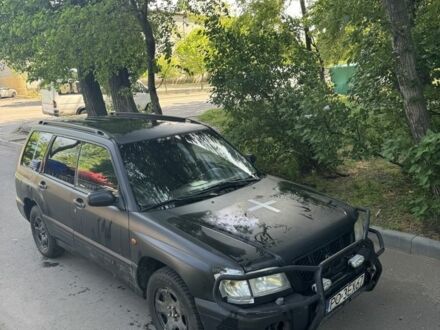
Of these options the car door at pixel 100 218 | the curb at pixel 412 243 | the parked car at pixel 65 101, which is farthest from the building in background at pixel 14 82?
the curb at pixel 412 243

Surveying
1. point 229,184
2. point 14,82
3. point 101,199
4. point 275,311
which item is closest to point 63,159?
point 101,199

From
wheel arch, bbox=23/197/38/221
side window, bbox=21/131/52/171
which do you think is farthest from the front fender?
wheel arch, bbox=23/197/38/221

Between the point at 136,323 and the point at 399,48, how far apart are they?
3.77 meters

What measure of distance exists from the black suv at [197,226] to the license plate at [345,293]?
0.01 meters

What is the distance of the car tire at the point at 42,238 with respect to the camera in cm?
529

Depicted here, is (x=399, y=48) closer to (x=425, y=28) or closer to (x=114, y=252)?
(x=425, y=28)

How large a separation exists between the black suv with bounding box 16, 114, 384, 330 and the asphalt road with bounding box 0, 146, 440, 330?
0.36 metres

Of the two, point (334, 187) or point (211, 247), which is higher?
point (211, 247)

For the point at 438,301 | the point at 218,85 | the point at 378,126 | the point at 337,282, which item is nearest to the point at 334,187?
the point at 378,126

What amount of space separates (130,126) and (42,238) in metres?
1.95

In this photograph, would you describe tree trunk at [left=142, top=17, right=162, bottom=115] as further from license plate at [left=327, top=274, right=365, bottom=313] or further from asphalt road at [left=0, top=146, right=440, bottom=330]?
license plate at [left=327, top=274, right=365, bottom=313]

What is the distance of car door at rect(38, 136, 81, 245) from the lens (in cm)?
462

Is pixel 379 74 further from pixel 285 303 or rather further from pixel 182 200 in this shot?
pixel 285 303

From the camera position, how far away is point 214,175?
4.21 metres
